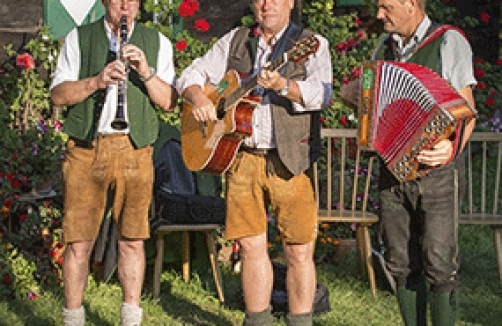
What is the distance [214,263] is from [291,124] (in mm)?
1992

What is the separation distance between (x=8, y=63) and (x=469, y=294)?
3786mm

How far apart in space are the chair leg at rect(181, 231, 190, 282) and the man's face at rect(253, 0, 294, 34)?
7.28ft

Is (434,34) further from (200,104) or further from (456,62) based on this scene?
(200,104)

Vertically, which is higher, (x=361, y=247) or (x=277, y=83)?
(x=277, y=83)

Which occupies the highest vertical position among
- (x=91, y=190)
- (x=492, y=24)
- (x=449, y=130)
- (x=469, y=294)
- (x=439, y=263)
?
(x=492, y=24)

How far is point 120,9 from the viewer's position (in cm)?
484

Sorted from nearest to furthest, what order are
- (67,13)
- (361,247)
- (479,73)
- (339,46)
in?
1. (361,247)
2. (67,13)
3. (339,46)
4. (479,73)

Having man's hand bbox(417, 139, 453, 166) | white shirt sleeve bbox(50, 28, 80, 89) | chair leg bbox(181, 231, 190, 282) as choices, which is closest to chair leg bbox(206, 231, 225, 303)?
chair leg bbox(181, 231, 190, 282)

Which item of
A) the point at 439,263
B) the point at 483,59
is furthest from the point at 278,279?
the point at 483,59

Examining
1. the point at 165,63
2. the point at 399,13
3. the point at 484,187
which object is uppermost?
the point at 399,13

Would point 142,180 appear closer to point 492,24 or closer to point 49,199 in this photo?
point 49,199

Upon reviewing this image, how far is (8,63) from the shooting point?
716 centimetres

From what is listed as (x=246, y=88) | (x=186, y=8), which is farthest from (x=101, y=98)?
(x=186, y=8)

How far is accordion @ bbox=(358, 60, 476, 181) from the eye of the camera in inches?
163
